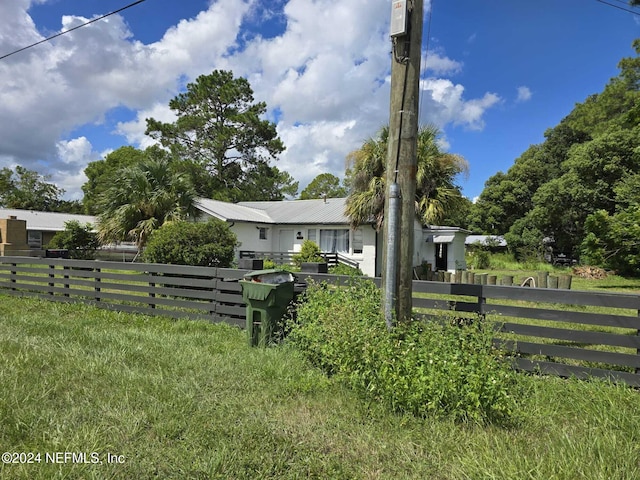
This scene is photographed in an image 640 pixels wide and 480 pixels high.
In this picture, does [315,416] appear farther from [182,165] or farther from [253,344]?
[182,165]

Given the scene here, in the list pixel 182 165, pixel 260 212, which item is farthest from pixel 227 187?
pixel 260 212

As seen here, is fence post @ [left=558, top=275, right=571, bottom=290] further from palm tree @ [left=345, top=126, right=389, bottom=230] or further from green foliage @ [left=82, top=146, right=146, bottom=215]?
green foliage @ [left=82, top=146, right=146, bottom=215]

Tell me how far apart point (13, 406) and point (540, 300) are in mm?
5222

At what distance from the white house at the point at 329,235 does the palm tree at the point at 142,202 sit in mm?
3179

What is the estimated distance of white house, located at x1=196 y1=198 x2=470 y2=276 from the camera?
1972cm

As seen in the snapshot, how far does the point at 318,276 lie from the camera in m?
5.98

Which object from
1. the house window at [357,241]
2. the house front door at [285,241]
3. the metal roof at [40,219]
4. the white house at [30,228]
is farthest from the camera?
the metal roof at [40,219]

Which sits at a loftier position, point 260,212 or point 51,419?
point 260,212

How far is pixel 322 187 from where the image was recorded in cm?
5416

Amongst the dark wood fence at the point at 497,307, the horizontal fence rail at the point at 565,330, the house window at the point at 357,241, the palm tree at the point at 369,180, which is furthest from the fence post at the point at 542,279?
the house window at the point at 357,241

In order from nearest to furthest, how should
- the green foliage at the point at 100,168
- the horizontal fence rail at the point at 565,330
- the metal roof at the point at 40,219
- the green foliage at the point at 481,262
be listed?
the horizontal fence rail at the point at 565,330
the green foliage at the point at 481,262
the metal roof at the point at 40,219
the green foliage at the point at 100,168

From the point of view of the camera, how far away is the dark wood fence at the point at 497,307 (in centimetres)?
421

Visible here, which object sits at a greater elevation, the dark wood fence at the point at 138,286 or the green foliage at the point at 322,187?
the green foliage at the point at 322,187

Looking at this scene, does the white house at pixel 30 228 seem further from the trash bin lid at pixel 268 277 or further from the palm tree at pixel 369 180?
the trash bin lid at pixel 268 277
